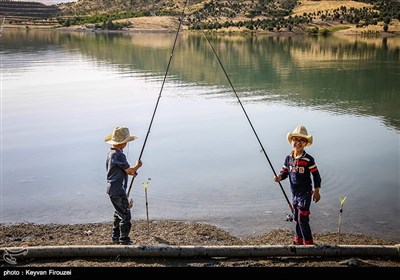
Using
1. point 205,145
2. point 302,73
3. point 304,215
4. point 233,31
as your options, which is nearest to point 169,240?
point 304,215

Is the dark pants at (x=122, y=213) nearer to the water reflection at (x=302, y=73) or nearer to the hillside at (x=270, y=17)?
the water reflection at (x=302, y=73)

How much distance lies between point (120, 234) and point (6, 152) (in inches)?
282

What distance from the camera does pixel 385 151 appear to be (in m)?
12.7

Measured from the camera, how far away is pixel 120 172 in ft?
20.7

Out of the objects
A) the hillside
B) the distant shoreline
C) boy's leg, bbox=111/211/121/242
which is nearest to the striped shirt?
boy's leg, bbox=111/211/121/242

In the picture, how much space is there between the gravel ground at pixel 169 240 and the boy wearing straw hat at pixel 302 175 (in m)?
0.62

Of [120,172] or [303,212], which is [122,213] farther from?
[303,212]

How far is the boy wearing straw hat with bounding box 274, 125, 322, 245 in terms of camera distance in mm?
5993

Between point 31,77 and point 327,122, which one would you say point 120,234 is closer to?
point 327,122

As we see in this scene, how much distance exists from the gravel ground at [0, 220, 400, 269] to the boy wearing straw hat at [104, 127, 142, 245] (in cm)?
48

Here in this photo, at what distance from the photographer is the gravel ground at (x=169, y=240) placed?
5.62 m

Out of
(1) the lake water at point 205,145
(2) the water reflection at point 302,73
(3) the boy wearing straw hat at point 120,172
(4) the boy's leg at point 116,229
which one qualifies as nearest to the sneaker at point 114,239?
(4) the boy's leg at point 116,229

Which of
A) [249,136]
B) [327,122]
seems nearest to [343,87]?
[327,122]

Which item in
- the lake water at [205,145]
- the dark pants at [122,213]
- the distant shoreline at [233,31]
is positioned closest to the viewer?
the dark pants at [122,213]
